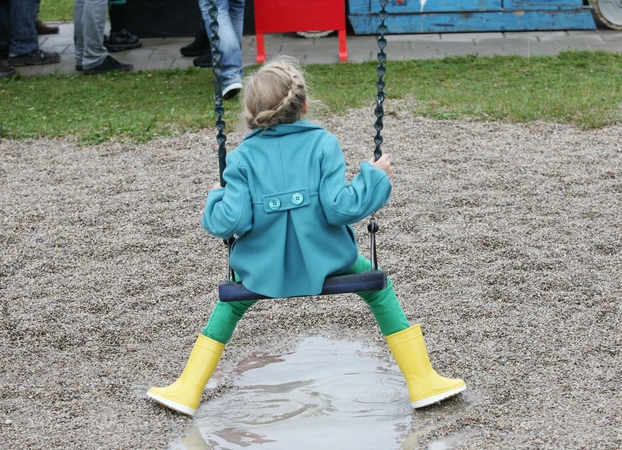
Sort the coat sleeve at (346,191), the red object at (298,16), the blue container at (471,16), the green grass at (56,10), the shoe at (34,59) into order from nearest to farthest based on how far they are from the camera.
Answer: the coat sleeve at (346,191)
the red object at (298,16)
the shoe at (34,59)
the blue container at (471,16)
the green grass at (56,10)

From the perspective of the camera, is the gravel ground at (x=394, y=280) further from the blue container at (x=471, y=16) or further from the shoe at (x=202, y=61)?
the blue container at (x=471, y=16)

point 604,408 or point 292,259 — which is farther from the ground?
point 292,259

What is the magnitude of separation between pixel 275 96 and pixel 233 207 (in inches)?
14.2

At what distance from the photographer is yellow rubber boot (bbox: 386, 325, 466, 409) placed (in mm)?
2871

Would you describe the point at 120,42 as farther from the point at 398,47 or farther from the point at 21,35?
the point at 398,47

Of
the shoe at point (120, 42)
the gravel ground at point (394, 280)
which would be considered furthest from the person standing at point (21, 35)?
the gravel ground at point (394, 280)

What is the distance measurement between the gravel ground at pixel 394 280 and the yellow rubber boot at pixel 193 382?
0.07 meters

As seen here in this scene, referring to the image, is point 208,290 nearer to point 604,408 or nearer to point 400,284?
point 400,284

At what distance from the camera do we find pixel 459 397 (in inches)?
117

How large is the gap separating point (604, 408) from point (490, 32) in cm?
660

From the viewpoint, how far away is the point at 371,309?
2.90m

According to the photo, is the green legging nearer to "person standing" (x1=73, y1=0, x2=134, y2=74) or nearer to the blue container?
"person standing" (x1=73, y1=0, x2=134, y2=74)

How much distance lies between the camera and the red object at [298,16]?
25.4 feet

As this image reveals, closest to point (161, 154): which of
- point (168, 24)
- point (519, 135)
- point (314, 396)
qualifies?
point (519, 135)
